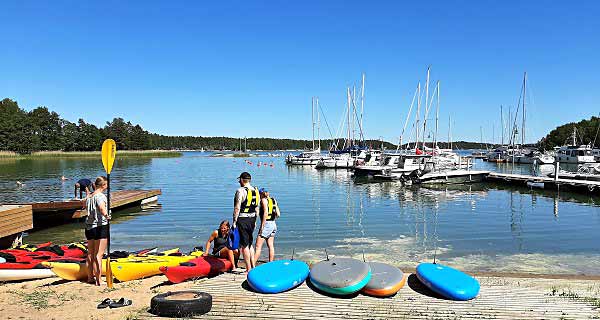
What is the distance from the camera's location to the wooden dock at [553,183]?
3241 cm

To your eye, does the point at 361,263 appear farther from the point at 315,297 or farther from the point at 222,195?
the point at 222,195

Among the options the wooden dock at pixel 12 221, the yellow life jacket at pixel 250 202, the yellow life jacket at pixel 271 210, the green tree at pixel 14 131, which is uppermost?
the green tree at pixel 14 131

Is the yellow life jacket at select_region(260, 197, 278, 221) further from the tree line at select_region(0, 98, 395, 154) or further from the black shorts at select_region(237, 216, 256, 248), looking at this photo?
the tree line at select_region(0, 98, 395, 154)

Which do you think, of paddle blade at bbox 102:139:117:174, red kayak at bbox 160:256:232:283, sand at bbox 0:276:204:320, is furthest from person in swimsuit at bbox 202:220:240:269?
paddle blade at bbox 102:139:117:174

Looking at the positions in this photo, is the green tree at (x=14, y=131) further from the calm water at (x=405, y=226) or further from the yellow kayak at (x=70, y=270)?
the yellow kayak at (x=70, y=270)

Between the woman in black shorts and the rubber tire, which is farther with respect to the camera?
the woman in black shorts

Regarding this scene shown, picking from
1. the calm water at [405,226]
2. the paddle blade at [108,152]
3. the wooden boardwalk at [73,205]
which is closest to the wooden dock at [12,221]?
the wooden boardwalk at [73,205]

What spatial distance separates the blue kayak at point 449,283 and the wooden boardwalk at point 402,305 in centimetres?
12

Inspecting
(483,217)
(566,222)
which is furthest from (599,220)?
(483,217)

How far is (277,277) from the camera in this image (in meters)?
7.87

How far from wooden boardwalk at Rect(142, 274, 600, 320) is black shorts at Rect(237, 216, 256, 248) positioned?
82cm

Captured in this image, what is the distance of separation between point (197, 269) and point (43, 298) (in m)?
2.68

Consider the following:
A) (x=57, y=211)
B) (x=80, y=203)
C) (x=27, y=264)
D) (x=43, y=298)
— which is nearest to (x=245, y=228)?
(x=43, y=298)

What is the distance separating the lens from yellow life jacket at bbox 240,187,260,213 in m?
8.50
